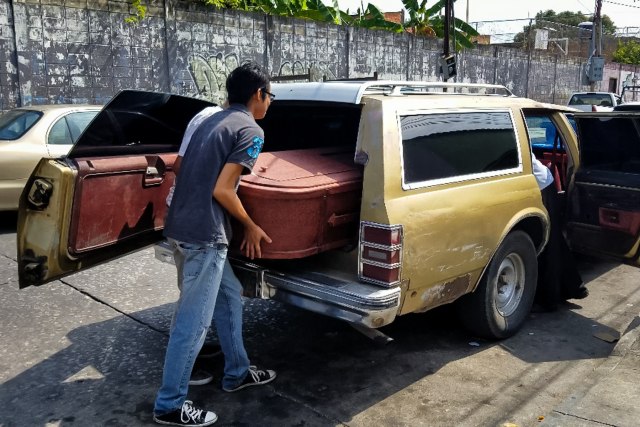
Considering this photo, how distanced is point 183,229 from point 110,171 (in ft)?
2.58

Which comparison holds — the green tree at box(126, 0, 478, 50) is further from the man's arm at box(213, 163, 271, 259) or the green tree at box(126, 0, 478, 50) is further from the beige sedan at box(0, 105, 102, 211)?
the man's arm at box(213, 163, 271, 259)

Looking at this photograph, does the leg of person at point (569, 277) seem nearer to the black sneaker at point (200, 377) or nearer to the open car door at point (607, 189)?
the open car door at point (607, 189)

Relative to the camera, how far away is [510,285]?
483 centimetres

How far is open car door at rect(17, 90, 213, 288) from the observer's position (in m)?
3.54

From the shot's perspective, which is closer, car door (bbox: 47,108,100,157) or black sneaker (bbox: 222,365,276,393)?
black sneaker (bbox: 222,365,276,393)

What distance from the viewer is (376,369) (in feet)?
13.8

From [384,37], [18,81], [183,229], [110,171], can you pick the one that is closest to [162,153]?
[110,171]

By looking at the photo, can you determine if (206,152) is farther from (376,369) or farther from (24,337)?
(24,337)

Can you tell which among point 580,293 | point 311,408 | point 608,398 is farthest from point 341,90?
point 580,293

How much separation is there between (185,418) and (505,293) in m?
2.63

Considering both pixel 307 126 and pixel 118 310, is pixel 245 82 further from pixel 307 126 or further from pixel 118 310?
pixel 118 310

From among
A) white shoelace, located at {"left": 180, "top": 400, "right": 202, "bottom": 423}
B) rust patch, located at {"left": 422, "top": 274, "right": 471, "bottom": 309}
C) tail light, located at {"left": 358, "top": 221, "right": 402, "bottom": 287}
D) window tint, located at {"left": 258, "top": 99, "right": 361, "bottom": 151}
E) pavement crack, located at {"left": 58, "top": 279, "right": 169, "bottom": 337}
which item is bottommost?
pavement crack, located at {"left": 58, "top": 279, "right": 169, "bottom": 337}

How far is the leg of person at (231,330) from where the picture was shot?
143 inches

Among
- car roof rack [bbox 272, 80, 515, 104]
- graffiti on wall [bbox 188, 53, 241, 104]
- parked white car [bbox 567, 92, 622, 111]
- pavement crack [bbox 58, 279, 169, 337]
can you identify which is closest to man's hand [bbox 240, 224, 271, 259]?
car roof rack [bbox 272, 80, 515, 104]
